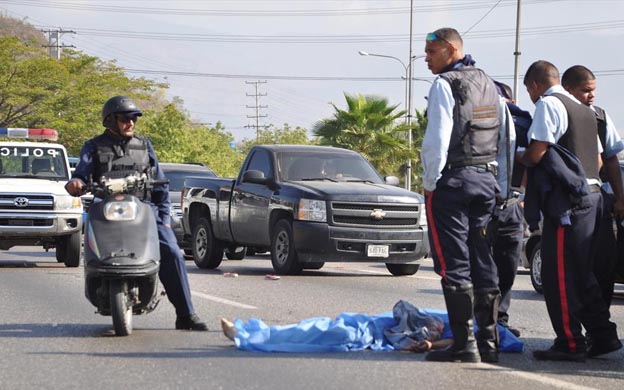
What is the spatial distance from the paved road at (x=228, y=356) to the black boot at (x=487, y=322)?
132mm

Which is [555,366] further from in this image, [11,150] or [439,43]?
[11,150]

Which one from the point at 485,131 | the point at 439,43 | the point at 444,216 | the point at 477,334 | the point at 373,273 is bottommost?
the point at 373,273

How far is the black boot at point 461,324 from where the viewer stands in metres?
7.80

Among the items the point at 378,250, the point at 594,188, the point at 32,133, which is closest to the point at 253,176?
the point at 378,250

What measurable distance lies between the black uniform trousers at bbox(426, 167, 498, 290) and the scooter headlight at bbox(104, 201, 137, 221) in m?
2.46

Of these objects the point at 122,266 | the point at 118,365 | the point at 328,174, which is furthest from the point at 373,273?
the point at 118,365

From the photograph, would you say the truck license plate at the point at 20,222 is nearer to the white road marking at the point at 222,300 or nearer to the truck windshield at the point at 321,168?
the truck windshield at the point at 321,168

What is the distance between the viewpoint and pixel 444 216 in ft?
26.0

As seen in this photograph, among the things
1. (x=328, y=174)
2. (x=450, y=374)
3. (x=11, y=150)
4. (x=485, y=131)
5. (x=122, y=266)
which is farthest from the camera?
(x=11, y=150)

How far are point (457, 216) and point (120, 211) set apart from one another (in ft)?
8.93

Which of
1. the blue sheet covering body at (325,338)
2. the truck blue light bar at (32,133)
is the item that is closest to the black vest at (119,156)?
the blue sheet covering body at (325,338)

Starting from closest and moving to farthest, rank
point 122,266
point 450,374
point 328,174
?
point 450,374
point 122,266
point 328,174

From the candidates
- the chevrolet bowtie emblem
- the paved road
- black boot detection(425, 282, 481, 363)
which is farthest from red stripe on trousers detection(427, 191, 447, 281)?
the chevrolet bowtie emblem

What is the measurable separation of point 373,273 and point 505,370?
1082 cm
